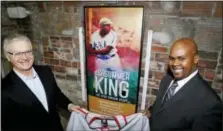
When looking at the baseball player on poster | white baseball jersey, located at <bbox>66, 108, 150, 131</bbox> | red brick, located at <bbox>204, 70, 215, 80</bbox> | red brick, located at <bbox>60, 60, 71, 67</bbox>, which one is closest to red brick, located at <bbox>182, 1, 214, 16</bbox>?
red brick, located at <bbox>204, 70, 215, 80</bbox>

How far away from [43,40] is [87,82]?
63 centimetres

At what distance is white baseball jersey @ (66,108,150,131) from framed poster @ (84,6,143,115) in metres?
0.23

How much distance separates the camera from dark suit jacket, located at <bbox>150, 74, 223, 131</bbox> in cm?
112

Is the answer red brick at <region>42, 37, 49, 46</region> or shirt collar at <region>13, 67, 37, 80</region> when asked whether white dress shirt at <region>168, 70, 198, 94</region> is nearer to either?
shirt collar at <region>13, 67, 37, 80</region>

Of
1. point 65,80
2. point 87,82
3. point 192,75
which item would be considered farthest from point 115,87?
point 192,75

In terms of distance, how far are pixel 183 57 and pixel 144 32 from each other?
490mm

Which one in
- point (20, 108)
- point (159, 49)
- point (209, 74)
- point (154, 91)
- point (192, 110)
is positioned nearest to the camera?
point (192, 110)

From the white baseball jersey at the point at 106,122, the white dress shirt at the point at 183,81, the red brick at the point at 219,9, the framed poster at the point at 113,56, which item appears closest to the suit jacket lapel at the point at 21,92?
the white baseball jersey at the point at 106,122

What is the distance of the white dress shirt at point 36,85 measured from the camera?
147 centimetres

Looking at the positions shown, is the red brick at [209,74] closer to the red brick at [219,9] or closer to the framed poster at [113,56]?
the red brick at [219,9]

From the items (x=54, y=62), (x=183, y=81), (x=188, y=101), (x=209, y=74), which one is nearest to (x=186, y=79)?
(x=183, y=81)

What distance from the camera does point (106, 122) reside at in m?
1.67

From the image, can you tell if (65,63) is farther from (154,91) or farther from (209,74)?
(209,74)

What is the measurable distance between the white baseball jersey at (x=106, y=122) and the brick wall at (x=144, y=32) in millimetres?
268
